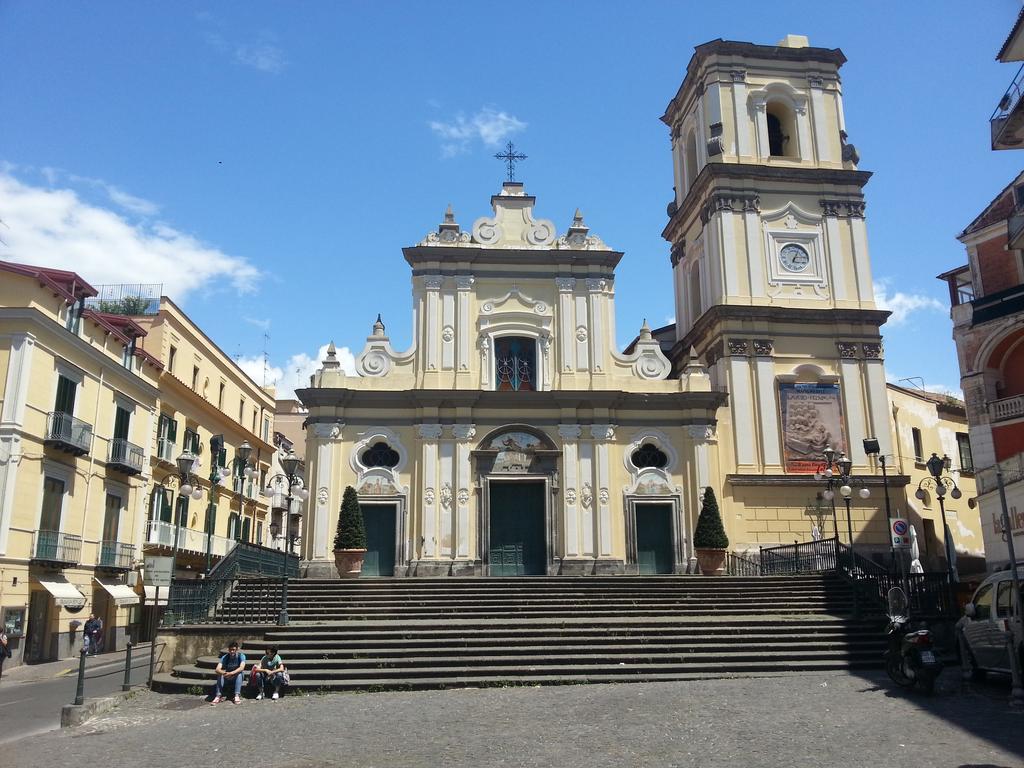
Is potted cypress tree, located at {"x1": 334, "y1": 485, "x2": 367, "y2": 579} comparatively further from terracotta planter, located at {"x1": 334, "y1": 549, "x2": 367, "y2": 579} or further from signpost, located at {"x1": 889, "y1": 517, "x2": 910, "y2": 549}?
signpost, located at {"x1": 889, "y1": 517, "x2": 910, "y2": 549}

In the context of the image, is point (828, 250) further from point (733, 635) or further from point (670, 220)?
point (733, 635)

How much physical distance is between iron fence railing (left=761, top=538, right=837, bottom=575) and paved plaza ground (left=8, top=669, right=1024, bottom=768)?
10.3m

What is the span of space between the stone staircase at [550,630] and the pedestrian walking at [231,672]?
104 cm

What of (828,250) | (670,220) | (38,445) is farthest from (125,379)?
(828,250)

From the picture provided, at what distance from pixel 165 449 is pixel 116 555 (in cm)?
531

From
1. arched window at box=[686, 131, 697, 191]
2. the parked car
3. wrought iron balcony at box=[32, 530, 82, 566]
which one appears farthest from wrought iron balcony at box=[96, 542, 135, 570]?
arched window at box=[686, 131, 697, 191]

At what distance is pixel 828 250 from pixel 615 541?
13.3m

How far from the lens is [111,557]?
1131 inches

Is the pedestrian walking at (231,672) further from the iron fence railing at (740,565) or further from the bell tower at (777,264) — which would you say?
the bell tower at (777,264)

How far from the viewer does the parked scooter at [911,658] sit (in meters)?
12.8

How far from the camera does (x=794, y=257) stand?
31594 mm

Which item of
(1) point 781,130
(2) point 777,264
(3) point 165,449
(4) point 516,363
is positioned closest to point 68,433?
(3) point 165,449

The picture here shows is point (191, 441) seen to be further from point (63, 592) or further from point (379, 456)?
point (379, 456)

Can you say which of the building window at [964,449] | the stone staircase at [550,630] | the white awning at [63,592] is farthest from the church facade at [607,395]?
the building window at [964,449]
